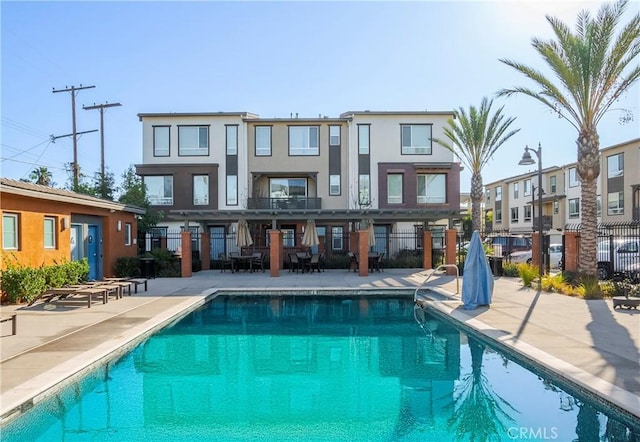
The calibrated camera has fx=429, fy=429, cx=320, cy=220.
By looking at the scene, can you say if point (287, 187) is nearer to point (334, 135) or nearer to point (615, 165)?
point (334, 135)

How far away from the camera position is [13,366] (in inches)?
244

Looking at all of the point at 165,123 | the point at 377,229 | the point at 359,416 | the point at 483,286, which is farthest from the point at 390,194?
the point at 359,416

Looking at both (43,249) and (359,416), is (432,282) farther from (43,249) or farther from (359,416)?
(43,249)

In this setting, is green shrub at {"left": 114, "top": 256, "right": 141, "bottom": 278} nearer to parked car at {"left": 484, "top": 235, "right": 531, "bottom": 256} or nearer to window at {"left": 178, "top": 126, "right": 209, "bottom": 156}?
window at {"left": 178, "top": 126, "right": 209, "bottom": 156}

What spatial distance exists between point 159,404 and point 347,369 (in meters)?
3.01

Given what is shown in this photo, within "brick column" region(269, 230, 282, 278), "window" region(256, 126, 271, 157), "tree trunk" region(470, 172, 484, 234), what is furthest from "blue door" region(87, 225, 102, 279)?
"tree trunk" region(470, 172, 484, 234)

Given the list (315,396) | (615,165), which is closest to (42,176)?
(315,396)

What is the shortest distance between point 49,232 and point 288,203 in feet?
52.9

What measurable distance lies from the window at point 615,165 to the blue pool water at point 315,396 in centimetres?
2958

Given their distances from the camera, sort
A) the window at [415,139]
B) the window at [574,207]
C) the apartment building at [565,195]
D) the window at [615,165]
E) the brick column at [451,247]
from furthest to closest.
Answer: the window at [574,207] < the window at [615,165] < the apartment building at [565,195] < the window at [415,139] < the brick column at [451,247]

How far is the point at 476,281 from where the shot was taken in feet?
36.5

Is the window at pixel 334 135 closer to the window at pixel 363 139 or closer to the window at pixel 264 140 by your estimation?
the window at pixel 363 139

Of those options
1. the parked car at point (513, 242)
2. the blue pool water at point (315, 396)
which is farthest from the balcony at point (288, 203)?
the blue pool water at point (315, 396)

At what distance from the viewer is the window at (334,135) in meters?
28.8
